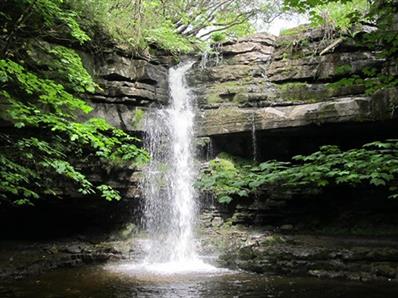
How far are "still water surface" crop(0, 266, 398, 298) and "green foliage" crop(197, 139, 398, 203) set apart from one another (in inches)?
73.0

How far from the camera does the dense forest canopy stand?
521 centimetres

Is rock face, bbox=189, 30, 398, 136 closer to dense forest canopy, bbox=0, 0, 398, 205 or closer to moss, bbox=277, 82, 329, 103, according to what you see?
moss, bbox=277, 82, 329, 103

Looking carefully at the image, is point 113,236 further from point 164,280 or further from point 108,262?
point 164,280

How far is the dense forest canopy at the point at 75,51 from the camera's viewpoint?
5.21 m

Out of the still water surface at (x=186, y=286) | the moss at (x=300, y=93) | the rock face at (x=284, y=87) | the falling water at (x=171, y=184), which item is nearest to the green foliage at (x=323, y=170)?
the falling water at (x=171, y=184)

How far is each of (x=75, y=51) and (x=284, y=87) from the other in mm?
5846

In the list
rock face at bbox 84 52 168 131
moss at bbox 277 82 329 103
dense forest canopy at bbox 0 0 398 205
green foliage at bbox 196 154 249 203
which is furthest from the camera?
moss at bbox 277 82 329 103

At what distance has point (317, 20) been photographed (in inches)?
206

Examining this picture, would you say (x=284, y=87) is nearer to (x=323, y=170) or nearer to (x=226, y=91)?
(x=226, y=91)

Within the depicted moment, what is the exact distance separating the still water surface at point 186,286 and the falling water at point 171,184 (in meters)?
2.02

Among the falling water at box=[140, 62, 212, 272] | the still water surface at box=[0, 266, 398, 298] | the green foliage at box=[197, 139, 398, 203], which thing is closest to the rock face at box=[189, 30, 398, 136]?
the falling water at box=[140, 62, 212, 272]

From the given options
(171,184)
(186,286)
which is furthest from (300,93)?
(186,286)

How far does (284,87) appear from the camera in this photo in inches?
462

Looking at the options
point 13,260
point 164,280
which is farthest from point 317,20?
point 13,260
